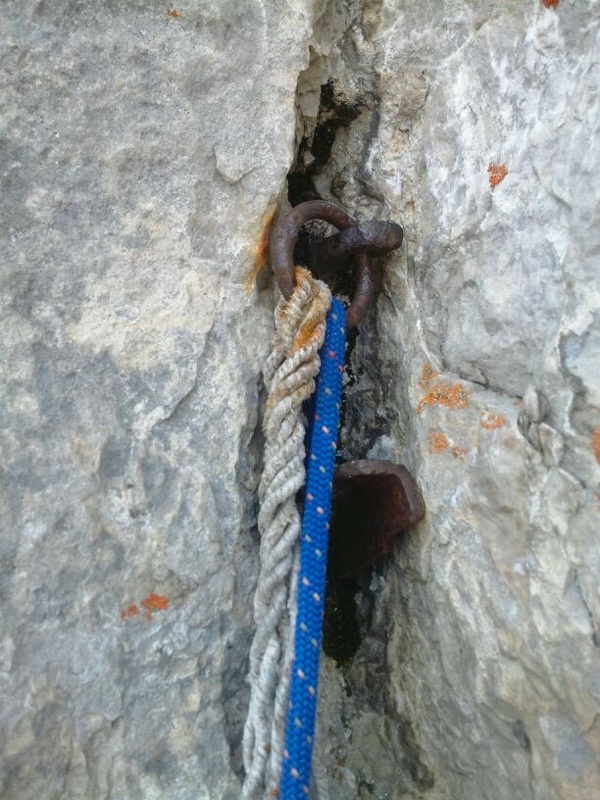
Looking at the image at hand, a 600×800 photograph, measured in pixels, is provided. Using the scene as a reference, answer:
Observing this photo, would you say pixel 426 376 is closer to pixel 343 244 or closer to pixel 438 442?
pixel 438 442

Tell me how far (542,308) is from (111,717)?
689mm

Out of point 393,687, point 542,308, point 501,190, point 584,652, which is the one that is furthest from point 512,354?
point 393,687

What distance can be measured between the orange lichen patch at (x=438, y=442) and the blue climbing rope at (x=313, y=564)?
128 mm

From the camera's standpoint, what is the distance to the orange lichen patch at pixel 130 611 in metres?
0.82

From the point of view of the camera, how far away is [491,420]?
780 mm

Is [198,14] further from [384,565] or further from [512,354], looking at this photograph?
[384,565]

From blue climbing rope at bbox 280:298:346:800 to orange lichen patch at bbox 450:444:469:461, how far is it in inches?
6.1

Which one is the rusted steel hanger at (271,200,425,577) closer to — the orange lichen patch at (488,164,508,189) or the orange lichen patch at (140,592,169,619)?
the orange lichen patch at (488,164,508,189)

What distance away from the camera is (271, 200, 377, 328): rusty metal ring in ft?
2.89

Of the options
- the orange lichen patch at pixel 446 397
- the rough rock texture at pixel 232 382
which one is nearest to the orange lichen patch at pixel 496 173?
the rough rock texture at pixel 232 382

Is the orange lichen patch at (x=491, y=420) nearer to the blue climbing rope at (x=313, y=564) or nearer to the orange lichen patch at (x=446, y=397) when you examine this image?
the orange lichen patch at (x=446, y=397)

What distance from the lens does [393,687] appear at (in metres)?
0.96

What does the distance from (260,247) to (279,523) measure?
37 centimetres

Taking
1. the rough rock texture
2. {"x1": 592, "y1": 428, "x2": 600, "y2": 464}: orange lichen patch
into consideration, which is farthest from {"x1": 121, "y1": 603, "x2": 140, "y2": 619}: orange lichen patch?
{"x1": 592, "y1": 428, "x2": 600, "y2": 464}: orange lichen patch
